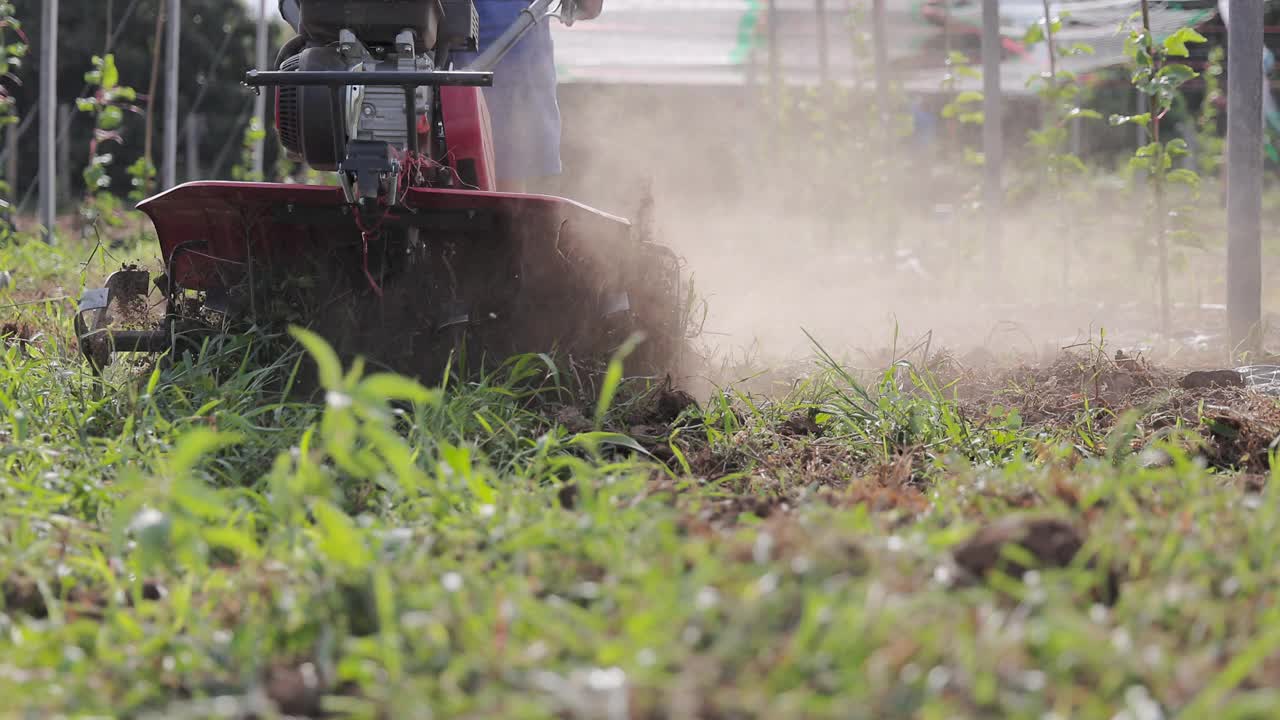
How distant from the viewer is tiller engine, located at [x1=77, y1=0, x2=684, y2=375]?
103 inches

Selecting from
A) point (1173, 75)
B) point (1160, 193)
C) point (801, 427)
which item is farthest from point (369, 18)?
point (1160, 193)

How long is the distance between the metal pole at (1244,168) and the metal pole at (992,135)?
67.6 inches

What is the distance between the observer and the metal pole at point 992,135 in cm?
565

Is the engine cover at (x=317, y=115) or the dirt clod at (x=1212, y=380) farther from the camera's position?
the dirt clod at (x=1212, y=380)

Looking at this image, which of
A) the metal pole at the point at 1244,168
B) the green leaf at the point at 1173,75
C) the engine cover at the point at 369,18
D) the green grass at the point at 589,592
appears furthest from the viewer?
the green leaf at the point at 1173,75

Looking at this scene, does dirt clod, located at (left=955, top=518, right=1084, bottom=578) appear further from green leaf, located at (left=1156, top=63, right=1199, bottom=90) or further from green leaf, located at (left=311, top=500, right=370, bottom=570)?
green leaf, located at (left=1156, top=63, right=1199, bottom=90)

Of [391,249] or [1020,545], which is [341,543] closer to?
[1020,545]

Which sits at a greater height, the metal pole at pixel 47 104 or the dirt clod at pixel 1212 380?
the metal pole at pixel 47 104

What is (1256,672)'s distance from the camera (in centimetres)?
122

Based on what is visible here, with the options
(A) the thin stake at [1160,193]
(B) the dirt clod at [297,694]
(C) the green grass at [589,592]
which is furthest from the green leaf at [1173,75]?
(B) the dirt clod at [297,694]

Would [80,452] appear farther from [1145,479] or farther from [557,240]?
[1145,479]

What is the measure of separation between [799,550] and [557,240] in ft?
4.50

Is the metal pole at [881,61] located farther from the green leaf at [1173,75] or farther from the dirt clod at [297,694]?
the dirt clod at [297,694]

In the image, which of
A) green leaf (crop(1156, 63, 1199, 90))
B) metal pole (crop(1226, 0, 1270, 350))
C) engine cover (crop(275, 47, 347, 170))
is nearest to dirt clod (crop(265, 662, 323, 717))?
engine cover (crop(275, 47, 347, 170))
